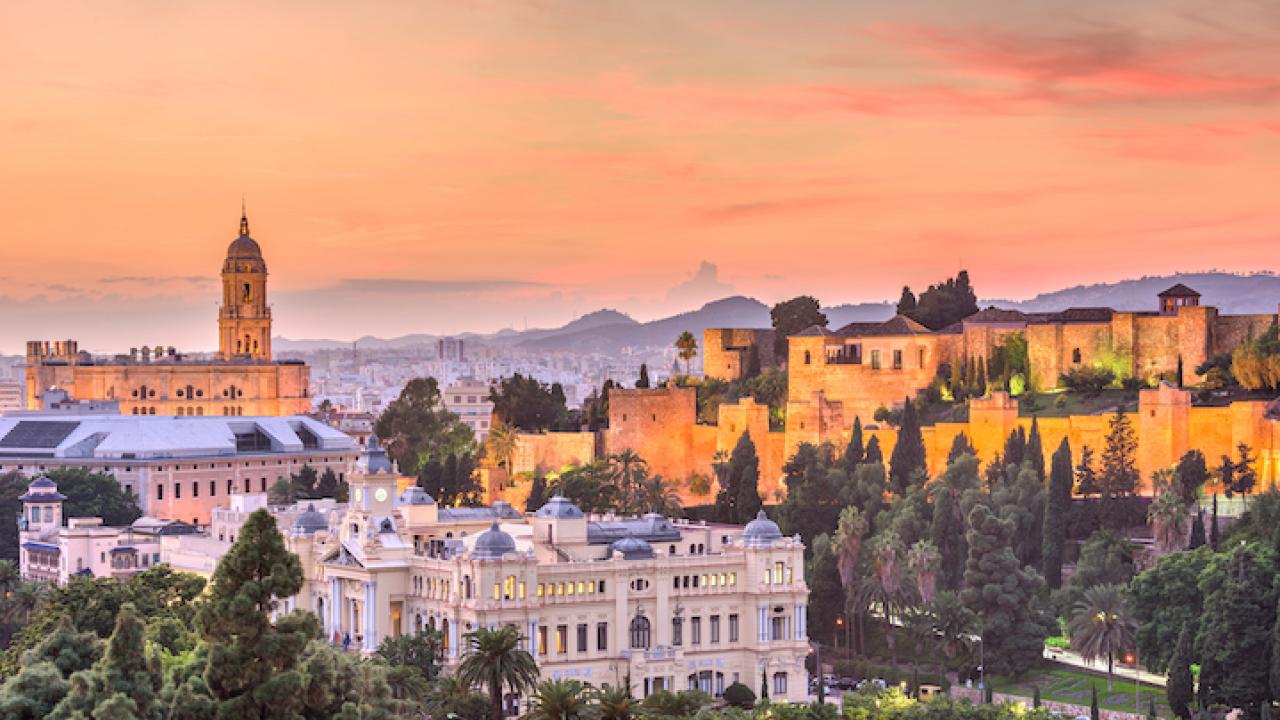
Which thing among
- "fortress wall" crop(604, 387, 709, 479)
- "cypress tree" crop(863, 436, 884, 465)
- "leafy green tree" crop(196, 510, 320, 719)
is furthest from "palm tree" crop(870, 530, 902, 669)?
"leafy green tree" crop(196, 510, 320, 719)

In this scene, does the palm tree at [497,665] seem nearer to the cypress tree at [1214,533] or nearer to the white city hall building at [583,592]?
the white city hall building at [583,592]

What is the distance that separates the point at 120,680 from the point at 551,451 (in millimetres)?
66670

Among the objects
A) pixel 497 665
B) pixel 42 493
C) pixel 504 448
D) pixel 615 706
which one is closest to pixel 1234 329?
pixel 504 448

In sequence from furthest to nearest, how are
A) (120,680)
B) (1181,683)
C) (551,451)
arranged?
(551,451) → (1181,683) → (120,680)

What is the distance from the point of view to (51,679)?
117ft

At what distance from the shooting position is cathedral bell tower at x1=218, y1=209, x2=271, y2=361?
153625 mm

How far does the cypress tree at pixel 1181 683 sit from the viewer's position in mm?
57969

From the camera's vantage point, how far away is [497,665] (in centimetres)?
5584

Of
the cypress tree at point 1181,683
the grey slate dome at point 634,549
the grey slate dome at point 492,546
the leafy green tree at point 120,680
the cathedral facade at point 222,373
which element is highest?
the cathedral facade at point 222,373

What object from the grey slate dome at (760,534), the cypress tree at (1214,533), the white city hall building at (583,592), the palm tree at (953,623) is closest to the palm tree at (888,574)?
the palm tree at (953,623)

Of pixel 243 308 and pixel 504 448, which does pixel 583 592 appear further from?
pixel 243 308

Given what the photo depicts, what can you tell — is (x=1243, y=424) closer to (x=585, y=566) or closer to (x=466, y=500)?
(x=585, y=566)

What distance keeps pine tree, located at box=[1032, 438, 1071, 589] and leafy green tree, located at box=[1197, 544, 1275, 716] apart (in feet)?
39.8

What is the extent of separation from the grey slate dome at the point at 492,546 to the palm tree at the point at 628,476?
24.6 m
